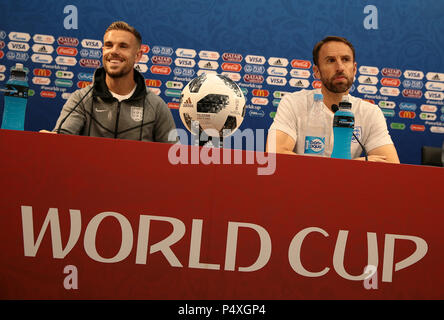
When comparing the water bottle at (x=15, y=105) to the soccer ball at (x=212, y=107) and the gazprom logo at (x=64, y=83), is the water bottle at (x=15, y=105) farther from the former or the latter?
the gazprom logo at (x=64, y=83)

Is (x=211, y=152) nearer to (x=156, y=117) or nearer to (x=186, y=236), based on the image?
(x=186, y=236)

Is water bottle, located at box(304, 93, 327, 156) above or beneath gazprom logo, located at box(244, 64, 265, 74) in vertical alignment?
beneath

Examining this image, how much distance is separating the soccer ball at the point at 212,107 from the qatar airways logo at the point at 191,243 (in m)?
0.34

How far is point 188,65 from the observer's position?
3422 mm

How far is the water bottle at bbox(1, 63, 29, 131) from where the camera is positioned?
51.9 inches

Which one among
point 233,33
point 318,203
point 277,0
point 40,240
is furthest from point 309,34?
point 40,240

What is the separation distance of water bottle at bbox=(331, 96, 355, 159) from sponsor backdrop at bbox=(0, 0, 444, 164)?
2163mm

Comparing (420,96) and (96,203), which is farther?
(420,96)

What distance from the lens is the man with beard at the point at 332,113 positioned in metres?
1.84

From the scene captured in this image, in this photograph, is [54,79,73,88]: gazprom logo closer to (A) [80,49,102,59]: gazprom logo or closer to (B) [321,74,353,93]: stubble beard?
(A) [80,49,102,59]: gazprom logo

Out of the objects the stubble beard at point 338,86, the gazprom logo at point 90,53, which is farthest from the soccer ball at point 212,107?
the gazprom logo at point 90,53

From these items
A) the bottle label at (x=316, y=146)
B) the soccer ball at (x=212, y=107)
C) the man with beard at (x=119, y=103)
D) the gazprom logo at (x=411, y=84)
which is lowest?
the bottle label at (x=316, y=146)

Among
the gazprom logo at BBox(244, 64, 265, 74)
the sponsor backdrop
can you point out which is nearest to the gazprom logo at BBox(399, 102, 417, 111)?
the sponsor backdrop

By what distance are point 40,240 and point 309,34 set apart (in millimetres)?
2972
